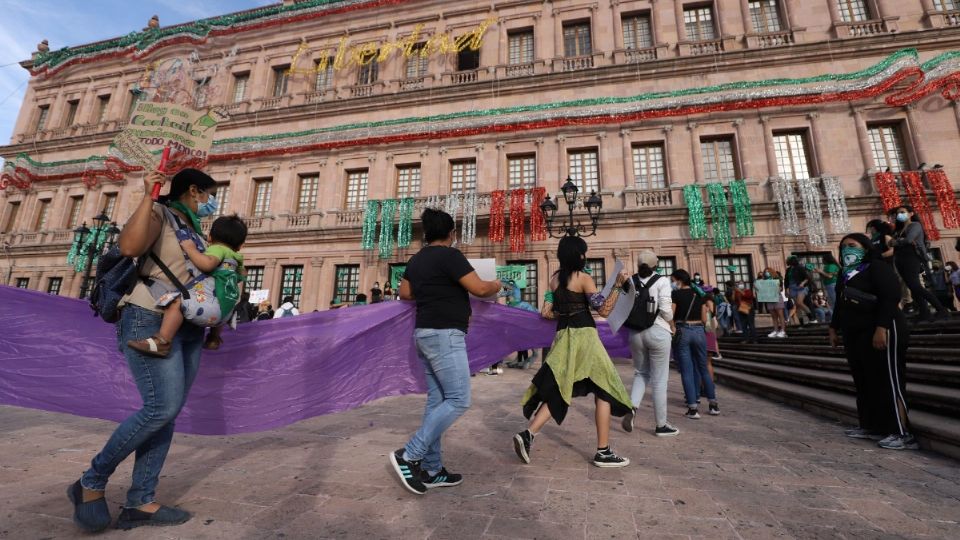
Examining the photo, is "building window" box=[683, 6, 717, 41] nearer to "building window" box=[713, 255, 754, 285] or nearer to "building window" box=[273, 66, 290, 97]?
"building window" box=[713, 255, 754, 285]

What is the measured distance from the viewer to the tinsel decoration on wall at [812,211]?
1315 centimetres

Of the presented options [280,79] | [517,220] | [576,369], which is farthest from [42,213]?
[576,369]

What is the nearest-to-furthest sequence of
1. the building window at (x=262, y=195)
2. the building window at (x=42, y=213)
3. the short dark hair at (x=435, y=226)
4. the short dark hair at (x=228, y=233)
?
the short dark hair at (x=228, y=233), the short dark hair at (x=435, y=226), the building window at (x=262, y=195), the building window at (x=42, y=213)

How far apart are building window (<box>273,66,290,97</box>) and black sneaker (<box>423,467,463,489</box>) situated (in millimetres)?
23837

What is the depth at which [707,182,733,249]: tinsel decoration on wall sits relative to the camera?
45.4ft

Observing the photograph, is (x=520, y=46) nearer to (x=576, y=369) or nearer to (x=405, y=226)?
(x=405, y=226)

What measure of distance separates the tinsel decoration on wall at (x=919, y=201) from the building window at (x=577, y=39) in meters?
12.8

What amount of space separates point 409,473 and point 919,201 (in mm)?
18582

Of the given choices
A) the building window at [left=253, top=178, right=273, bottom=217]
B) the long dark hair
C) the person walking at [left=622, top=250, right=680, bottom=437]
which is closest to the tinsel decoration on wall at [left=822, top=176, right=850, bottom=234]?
the person walking at [left=622, top=250, right=680, bottom=437]

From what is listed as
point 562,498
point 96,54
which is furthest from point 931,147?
point 96,54

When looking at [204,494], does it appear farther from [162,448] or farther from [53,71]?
[53,71]

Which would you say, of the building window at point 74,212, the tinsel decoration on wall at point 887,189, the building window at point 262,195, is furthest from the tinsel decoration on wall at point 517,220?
the building window at point 74,212

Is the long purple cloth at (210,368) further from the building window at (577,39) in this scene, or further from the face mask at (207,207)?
the building window at (577,39)

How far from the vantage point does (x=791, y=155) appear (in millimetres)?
14664
